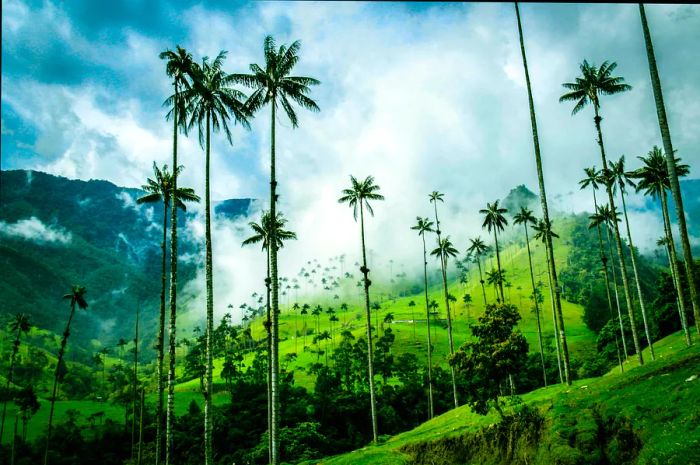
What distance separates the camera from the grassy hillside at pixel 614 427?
20391 mm

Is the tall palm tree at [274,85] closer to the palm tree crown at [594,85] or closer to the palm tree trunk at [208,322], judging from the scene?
the palm tree trunk at [208,322]

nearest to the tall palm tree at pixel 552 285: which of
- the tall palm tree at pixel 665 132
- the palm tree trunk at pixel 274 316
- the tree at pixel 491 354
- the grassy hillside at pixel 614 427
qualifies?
the tree at pixel 491 354

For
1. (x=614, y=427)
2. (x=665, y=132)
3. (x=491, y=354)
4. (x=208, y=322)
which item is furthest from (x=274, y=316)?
(x=665, y=132)

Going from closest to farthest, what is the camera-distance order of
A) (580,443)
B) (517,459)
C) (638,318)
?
(580,443) → (517,459) → (638,318)

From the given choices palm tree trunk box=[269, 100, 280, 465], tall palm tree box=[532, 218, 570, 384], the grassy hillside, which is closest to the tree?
the grassy hillside

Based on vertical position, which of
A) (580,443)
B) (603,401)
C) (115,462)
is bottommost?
(115,462)

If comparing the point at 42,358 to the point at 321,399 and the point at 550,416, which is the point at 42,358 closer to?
the point at 321,399

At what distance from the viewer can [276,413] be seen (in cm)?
2647

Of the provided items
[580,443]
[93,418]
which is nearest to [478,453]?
[580,443]

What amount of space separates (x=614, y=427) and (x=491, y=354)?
9416mm

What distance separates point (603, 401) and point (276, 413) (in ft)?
65.8

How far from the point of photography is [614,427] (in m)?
24.5

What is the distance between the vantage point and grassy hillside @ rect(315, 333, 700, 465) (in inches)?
803

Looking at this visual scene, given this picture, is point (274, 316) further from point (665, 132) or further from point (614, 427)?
point (665, 132)
